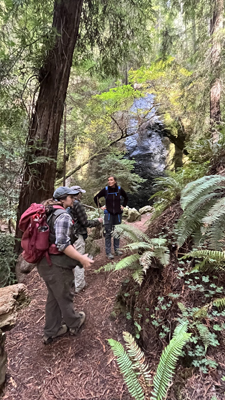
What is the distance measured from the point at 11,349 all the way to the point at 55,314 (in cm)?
69

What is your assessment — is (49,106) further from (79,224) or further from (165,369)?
(165,369)

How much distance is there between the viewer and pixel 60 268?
2.45 metres

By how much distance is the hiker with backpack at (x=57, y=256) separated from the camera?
2334mm

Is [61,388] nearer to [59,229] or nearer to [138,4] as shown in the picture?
[59,229]

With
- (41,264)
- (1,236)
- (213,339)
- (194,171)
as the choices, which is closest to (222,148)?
(194,171)

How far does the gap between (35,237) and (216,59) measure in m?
7.56

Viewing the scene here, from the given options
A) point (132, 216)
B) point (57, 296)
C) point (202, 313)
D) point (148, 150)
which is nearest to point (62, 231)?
point (57, 296)

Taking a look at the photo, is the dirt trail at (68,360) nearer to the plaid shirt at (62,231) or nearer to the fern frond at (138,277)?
the fern frond at (138,277)

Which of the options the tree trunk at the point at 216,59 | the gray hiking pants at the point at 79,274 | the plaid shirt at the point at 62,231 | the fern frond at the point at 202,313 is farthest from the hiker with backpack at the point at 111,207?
the tree trunk at the point at 216,59

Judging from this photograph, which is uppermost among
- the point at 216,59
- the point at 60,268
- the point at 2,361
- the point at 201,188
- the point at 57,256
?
the point at 216,59

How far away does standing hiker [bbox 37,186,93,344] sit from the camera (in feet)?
7.62

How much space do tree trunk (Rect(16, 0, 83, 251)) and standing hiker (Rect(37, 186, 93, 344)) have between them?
1.81 metres

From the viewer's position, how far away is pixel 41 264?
2457 millimetres

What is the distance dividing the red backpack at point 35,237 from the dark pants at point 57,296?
0.13m
